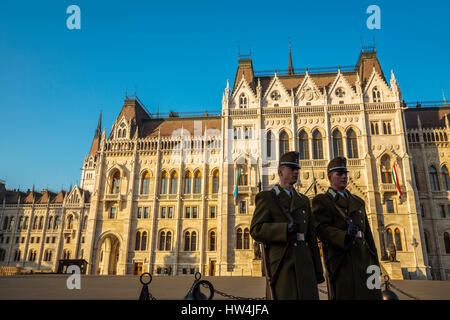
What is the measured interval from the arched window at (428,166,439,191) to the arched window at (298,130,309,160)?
13004 millimetres

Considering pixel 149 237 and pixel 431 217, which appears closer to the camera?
pixel 431 217

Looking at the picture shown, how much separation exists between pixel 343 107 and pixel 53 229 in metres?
47.1

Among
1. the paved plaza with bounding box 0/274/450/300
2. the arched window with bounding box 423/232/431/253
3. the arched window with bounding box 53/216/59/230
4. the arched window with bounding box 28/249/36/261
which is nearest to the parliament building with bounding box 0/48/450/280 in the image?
the arched window with bounding box 423/232/431/253

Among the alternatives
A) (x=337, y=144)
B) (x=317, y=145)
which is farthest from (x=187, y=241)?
(x=337, y=144)

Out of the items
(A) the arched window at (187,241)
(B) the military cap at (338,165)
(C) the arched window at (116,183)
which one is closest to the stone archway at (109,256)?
(C) the arched window at (116,183)

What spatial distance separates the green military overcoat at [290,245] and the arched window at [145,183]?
33.8 metres

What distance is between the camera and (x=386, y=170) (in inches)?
1216

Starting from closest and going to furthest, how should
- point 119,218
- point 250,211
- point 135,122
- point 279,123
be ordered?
point 250,211 → point 279,123 → point 119,218 → point 135,122

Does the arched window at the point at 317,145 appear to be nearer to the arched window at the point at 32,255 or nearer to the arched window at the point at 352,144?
the arched window at the point at 352,144

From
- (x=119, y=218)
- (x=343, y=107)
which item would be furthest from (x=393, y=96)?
(x=119, y=218)

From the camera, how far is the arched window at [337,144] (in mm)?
32109

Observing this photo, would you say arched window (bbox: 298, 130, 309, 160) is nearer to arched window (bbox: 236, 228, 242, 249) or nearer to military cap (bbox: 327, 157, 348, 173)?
arched window (bbox: 236, 228, 242, 249)

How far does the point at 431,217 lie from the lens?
31.2 metres
